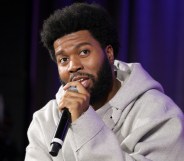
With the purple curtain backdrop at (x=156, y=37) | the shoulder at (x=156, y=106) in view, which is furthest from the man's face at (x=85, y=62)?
the purple curtain backdrop at (x=156, y=37)

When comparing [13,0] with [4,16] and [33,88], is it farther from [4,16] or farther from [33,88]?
[33,88]

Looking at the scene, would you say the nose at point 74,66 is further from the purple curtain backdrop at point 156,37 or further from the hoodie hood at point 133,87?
the purple curtain backdrop at point 156,37

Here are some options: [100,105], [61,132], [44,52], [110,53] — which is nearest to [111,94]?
[100,105]

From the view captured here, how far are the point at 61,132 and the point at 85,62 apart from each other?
0.40m

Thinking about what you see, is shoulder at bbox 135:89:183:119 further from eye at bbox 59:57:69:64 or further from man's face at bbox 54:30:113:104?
eye at bbox 59:57:69:64

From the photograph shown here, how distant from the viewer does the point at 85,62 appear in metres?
1.51

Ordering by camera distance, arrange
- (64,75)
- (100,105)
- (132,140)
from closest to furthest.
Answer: (132,140) → (64,75) → (100,105)

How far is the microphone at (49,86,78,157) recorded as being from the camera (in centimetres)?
114

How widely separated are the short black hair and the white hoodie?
162 mm

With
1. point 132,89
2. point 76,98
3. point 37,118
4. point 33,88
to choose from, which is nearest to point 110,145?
point 76,98

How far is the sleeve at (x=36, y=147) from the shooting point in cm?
163

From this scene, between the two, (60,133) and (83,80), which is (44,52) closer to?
(83,80)

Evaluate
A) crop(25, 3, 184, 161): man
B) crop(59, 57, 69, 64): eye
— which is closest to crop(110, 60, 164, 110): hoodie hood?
crop(25, 3, 184, 161): man

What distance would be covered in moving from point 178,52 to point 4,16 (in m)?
1.48
